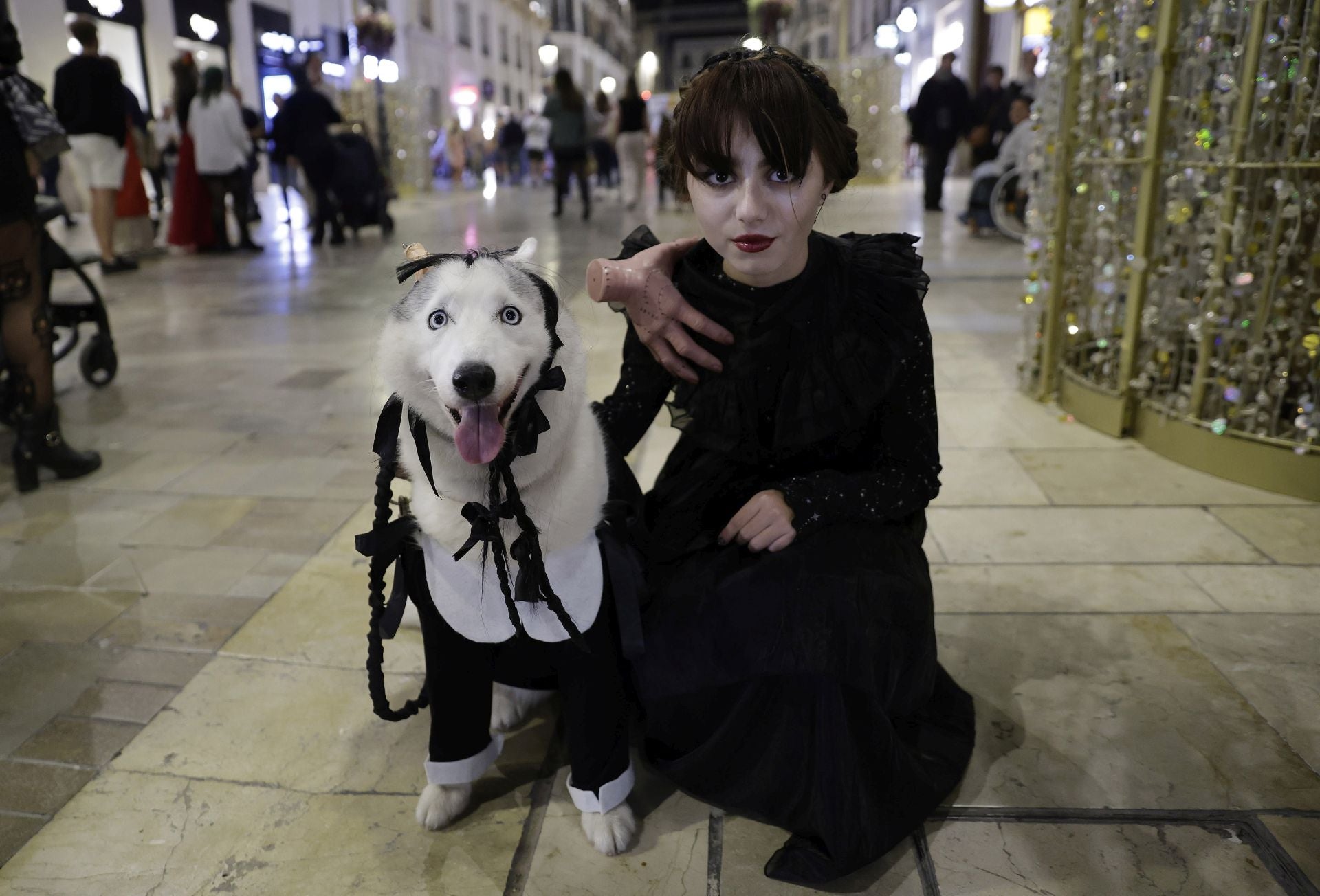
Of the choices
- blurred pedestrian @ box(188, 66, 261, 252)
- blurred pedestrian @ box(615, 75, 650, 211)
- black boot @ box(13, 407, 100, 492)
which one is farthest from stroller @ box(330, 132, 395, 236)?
black boot @ box(13, 407, 100, 492)

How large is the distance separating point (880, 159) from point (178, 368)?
1373 centimetres

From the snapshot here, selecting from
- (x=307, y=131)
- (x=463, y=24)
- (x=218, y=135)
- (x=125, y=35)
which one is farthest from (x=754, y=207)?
(x=463, y=24)

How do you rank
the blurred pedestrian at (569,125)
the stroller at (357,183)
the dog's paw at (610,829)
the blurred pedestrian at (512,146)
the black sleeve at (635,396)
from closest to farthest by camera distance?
the dog's paw at (610,829) < the black sleeve at (635,396) < the stroller at (357,183) < the blurred pedestrian at (569,125) < the blurred pedestrian at (512,146)

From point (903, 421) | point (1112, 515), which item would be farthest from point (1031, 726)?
point (1112, 515)

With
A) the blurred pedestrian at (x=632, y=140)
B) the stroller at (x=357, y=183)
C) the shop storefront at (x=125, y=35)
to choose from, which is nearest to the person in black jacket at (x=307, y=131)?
the stroller at (x=357, y=183)

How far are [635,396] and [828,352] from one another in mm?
390

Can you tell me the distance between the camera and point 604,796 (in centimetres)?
145

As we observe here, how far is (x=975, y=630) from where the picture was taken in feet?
6.76

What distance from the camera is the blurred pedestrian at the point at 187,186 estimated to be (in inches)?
320

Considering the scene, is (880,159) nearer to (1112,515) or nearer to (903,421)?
(1112,515)

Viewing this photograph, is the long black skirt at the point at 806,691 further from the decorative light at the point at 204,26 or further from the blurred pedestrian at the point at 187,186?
A: the decorative light at the point at 204,26

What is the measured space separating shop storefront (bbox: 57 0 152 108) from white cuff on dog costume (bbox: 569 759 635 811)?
616 inches

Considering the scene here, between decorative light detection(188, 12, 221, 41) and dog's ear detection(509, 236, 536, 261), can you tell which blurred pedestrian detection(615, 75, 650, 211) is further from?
dog's ear detection(509, 236, 536, 261)

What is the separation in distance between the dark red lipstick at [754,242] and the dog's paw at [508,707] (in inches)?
37.2
